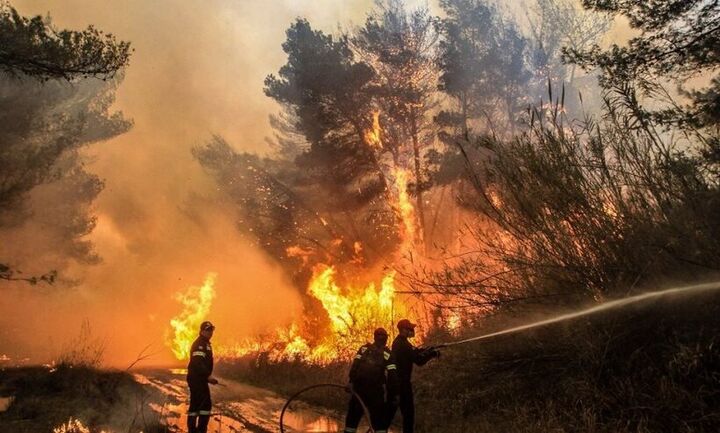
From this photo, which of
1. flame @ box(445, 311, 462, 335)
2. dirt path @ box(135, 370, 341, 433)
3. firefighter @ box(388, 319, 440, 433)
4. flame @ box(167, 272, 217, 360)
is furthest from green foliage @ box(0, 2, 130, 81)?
flame @ box(167, 272, 217, 360)

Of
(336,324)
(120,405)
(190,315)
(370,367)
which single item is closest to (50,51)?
(120,405)

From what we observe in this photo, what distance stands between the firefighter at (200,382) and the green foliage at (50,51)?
5285 mm

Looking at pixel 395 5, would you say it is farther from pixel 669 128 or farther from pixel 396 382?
pixel 396 382

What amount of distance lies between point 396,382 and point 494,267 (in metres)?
2.86

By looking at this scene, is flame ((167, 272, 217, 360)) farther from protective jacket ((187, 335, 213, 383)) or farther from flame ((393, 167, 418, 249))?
protective jacket ((187, 335, 213, 383))

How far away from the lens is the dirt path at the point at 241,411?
9.30 m

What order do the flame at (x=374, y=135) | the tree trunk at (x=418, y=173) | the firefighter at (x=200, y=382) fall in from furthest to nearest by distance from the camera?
the flame at (x=374, y=135) → the tree trunk at (x=418, y=173) → the firefighter at (x=200, y=382)

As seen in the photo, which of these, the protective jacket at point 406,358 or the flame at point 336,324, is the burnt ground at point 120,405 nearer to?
the protective jacket at point 406,358

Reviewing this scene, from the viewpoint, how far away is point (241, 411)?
10820 mm

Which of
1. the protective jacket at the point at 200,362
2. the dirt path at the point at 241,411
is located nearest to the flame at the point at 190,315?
the dirt path at the point at 241,411

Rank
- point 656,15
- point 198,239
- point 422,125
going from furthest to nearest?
point 198,239 < point 422,125 < point 656,15

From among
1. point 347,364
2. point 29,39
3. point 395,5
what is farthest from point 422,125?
point 29,39

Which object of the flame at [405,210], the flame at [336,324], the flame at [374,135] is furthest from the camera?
the flame at [405,210]

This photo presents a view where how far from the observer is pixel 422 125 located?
23.4 m
